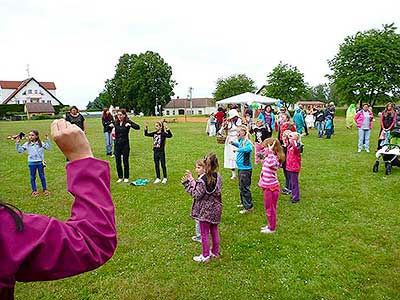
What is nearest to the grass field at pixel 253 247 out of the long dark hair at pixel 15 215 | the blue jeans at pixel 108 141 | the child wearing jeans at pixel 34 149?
the child wearing jeans at pixel 34 149

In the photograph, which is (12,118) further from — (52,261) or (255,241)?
(52,261)

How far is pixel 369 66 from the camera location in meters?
47.2

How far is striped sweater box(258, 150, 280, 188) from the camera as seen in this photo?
6344 millimetres

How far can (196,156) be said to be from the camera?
1481 centimetres

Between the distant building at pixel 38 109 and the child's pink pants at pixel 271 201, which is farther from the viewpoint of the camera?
the distant building at pixel 38 109

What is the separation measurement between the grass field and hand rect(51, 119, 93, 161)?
12.6 feet

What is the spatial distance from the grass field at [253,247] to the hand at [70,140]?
383 centimetres

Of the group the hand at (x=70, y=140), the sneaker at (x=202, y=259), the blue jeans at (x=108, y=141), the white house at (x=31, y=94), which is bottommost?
the sneaker at (x=202, y=259)

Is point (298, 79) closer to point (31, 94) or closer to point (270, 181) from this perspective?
point (270, 181)

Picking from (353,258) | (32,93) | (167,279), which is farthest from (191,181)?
(32,93)

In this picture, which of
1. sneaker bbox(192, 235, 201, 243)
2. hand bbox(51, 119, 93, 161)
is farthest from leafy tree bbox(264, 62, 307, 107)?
hand bbox(51, 119, 93, 161)

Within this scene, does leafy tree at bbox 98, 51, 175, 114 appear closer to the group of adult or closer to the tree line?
the tree line

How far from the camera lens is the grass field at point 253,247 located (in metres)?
4.64

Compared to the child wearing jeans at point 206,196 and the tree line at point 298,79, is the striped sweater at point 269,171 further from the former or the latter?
the tree line at point 298,79
